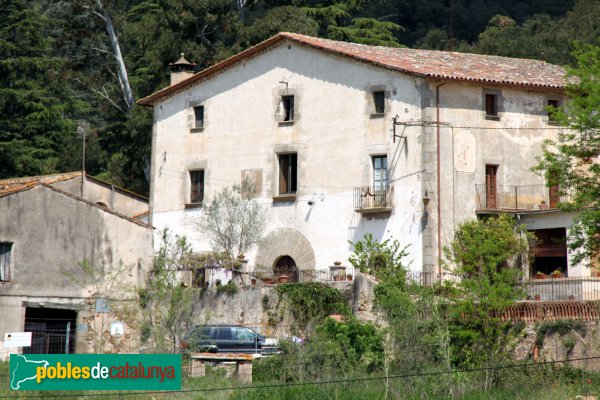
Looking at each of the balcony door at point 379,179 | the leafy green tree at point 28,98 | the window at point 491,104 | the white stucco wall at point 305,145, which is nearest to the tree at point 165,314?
the white stucco wall at point 305,145

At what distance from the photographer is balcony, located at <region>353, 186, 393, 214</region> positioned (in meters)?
39.4

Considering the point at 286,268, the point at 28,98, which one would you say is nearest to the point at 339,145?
the point at 286,268

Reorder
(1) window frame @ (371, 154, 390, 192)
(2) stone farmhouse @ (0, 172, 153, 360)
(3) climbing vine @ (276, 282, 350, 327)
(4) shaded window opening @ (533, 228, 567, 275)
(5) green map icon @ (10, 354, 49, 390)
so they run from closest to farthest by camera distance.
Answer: (5) green map icon @ (10, 354, 49, 390) → (2) stone farmhouse @ (0, 172, 153, 360) → (3) climbing vine @ (276, 282, 350, 327) → (4) shaded window opening @ (533, 228, 567, 275) → (1) window frame @ (371, 154, 390, 192)

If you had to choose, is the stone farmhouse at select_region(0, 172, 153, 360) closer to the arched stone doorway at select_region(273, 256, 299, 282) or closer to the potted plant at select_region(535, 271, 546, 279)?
the arched stone doorway at select_region(273, 256, 299, 282)

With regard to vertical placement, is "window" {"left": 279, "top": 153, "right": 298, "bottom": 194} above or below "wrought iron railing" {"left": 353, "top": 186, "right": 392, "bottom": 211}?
above

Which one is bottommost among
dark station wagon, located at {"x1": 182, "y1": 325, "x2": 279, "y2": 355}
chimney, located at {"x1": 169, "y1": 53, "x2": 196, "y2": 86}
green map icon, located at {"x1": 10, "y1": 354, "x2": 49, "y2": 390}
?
green map icon, located at {"x1": 10, "y1": 354, "x2": 49, "y2": 390}

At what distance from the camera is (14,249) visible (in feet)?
116

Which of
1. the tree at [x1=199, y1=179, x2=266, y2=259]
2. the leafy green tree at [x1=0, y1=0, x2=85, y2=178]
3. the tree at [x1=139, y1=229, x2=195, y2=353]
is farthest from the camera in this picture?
the leafy green tree at [x1=0, y1=0, x2=85, y2=178]

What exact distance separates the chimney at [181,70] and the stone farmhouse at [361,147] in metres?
2.23

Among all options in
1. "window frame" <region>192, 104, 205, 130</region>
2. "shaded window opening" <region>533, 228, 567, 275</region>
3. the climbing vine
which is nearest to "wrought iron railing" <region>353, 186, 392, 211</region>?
the climbing vine

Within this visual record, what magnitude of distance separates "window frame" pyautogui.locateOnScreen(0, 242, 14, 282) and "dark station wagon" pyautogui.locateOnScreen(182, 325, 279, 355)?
5.87m

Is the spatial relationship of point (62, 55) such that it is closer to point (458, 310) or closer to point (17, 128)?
point (17, 128)

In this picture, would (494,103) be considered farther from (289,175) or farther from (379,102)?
(289,175)

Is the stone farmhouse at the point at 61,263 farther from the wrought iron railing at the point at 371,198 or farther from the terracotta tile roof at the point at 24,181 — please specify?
the wrought iron railing at the point at 371,198
